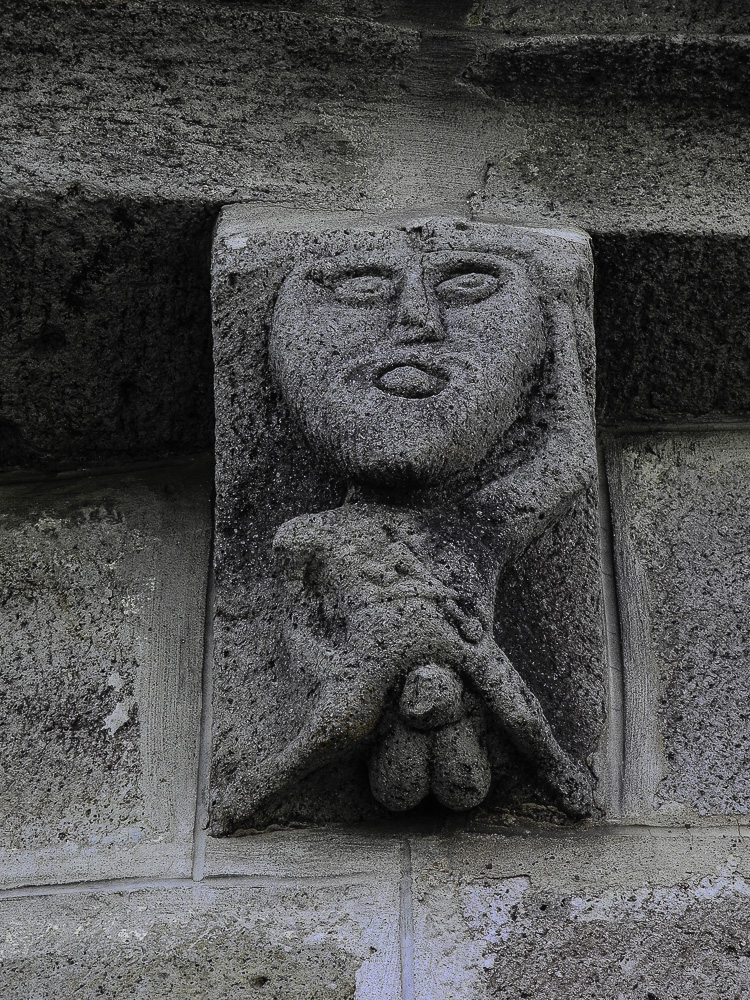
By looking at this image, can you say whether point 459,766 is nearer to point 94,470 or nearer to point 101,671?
point 101,671

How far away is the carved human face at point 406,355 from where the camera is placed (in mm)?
1414

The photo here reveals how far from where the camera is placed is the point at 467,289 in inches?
63.4

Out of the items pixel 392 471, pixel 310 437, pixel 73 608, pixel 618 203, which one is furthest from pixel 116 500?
pixel 618 203

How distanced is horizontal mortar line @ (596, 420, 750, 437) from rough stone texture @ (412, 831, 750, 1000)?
70cm

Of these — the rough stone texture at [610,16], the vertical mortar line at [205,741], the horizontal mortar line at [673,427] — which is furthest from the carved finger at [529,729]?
the rough stone texture at [610,16]

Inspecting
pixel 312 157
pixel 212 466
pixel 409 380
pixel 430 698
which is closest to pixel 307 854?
pixel 430 698

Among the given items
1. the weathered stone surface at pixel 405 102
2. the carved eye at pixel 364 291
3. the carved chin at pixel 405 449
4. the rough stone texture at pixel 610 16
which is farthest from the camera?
the rough stone texture at pixel 610 16

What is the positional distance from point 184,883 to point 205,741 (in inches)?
8.3

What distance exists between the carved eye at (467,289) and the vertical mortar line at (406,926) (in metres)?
0.71

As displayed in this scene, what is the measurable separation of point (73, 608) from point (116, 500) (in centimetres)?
22

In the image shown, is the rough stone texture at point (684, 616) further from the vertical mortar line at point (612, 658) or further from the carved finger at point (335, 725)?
the carved finger at point (335, 725)

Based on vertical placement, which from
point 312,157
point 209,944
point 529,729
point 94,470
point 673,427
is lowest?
point 209,944

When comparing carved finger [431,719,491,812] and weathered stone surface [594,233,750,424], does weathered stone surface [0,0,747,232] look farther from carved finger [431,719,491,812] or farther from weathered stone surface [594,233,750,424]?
carved finger [431,719,491,812]

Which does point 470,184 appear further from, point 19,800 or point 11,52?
point 19,800
